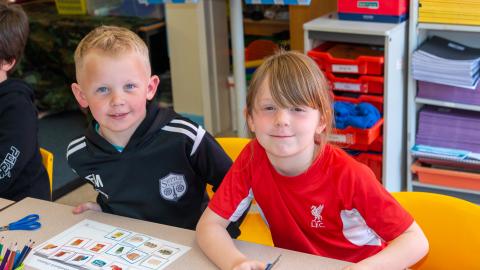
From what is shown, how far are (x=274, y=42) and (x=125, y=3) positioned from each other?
996mm

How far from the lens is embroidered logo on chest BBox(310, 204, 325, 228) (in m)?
1.46

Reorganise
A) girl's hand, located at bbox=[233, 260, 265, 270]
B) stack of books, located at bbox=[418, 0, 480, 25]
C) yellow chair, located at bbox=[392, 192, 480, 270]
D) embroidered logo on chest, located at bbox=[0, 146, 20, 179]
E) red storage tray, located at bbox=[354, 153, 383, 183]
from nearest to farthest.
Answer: girl's hand, located at bbox=[233, 260, 265, 270] → yellow chair, located at bbox=[392, 192, 480, 270] → embroidered logo on chest, located at bbox=[0, 146, 20, 179] → stack of books, located at bbox=[418, 0, 480, 25] → red storage tray, located at bbox=[354, 153, 383, 183]

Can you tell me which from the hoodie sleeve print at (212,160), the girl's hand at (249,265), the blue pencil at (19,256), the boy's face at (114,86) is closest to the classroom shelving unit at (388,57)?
the hoodie sleeve print at (212,160)

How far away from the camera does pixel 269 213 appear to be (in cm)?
155

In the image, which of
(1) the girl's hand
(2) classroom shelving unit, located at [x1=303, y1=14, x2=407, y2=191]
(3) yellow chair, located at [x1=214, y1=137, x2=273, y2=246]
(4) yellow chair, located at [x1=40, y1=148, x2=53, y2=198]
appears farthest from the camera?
(2) classroom shelving unit, located at [x1=303, y1=14, x2=407, y2=191]

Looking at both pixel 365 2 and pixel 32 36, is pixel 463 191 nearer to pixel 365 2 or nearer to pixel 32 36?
pixel 365 2

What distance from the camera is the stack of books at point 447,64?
2635mm

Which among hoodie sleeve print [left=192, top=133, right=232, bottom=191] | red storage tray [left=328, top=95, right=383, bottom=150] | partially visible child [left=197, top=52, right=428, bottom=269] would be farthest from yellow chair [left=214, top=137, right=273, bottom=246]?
red storage tray [left=328, top=95, right=383, bottom=150]

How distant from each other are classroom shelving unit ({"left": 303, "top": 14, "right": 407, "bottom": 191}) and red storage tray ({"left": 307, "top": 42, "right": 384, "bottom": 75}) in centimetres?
5

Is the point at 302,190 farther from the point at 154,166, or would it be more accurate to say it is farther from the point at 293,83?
the point at 154,166

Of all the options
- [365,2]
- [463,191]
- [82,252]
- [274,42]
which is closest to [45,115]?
[274,42]

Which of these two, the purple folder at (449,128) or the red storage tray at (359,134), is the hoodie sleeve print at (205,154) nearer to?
the red storage tray at (359,134)

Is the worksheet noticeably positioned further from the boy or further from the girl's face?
the girl's face

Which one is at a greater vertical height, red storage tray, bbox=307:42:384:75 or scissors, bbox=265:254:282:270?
red storage tray, bbox=307:42:384:75
